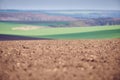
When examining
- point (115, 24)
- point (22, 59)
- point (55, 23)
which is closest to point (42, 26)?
point (55, 23)

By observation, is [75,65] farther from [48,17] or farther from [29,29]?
[48,17]

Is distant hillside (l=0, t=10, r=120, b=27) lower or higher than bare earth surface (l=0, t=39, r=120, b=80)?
higher

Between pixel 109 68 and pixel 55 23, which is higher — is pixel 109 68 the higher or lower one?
the lower one

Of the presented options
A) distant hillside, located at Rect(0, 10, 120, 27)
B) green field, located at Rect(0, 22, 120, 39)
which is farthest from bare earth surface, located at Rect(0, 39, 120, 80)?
distant hillside, located at Rect(0, 10, 120, 27)

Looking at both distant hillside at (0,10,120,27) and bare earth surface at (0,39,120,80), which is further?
distant hillside at (0,10,120,27)

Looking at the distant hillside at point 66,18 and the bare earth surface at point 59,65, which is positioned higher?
the distant hillside at point 66,18

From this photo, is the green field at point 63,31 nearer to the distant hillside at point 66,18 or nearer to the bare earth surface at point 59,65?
the distant hillside at point 66,18

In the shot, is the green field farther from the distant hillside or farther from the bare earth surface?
the bare earth surface

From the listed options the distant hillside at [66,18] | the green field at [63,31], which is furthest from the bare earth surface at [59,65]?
the distant hillside at [66,18]

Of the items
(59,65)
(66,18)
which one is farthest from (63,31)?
(59,65)

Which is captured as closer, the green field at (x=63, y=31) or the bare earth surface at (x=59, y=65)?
the bare earth surface at (x=59, y=65)

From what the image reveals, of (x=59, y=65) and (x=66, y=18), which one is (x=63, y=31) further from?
(x=59, y=65)
